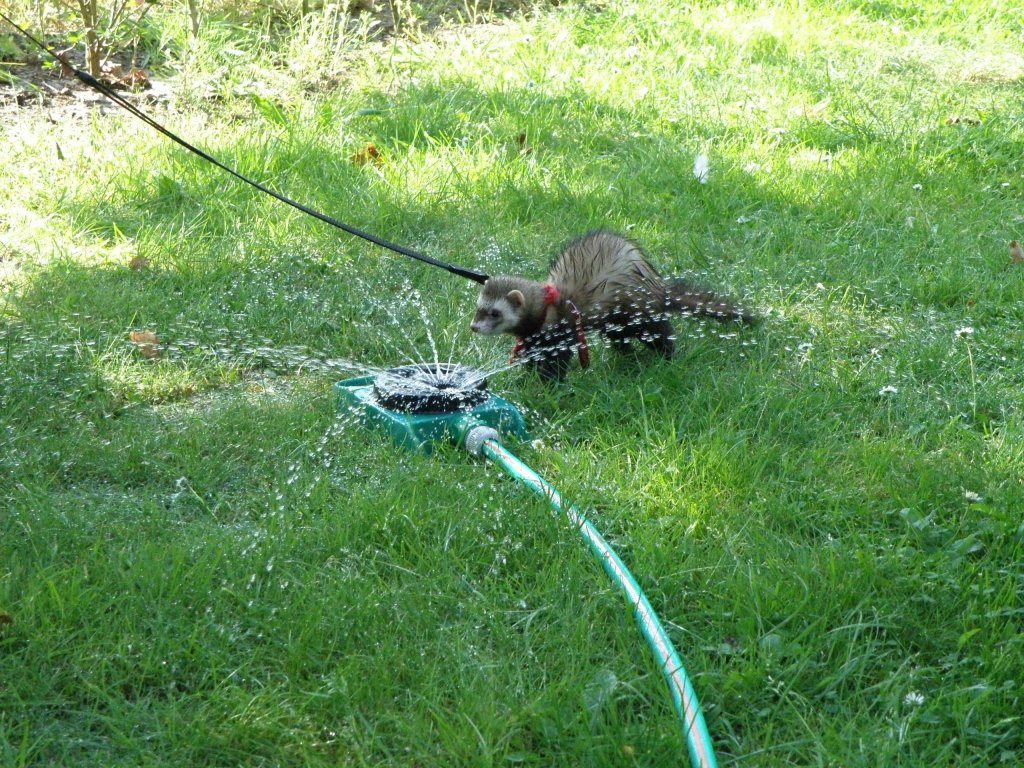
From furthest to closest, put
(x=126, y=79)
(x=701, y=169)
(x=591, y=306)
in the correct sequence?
(x=126, y=79), (x=701, y=169), (x=591, y=306)

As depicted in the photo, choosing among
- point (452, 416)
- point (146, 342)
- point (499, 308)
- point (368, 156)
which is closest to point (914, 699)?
point (452, 416)

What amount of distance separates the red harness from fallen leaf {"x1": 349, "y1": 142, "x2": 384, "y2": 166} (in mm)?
1879

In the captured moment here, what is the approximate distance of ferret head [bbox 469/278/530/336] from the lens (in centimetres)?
435

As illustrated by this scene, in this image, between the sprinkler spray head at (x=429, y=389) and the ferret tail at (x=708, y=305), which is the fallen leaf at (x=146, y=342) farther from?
the ferret tail at (x=708, y=305)

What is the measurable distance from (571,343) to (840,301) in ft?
4.13

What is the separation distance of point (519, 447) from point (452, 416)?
243 mm

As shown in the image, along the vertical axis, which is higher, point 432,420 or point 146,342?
point 432,420

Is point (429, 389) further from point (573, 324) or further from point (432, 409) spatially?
point (573, 324)

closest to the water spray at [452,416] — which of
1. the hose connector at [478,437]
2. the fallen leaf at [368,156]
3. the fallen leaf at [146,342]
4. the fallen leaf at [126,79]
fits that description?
the hose connector at [478,437]

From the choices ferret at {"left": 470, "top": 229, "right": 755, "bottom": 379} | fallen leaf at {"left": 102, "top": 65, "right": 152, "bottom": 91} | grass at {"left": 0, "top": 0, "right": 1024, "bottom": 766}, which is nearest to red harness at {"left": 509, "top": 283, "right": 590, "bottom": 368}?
ferret at {"left": 470, "top": 229, "right": 755, "bottom": 379}

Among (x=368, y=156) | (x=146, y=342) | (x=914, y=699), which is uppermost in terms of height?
(x=914, y=699)

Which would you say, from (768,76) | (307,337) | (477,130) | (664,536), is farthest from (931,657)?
(768,76)

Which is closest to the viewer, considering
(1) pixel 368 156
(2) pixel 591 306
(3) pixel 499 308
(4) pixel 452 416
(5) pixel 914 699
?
(5) pixel 914 699

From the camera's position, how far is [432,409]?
12.0 ft
